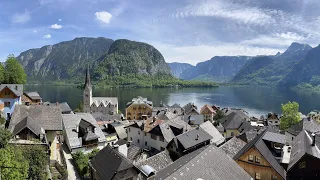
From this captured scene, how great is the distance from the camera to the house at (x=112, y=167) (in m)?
26.9

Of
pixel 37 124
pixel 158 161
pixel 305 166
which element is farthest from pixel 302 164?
pixel 37 124

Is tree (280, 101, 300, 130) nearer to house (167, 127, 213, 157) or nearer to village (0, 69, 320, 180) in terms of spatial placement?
village (0, 69, 320, 180)

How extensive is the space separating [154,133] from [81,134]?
1206cm

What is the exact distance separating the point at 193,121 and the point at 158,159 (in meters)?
35.4

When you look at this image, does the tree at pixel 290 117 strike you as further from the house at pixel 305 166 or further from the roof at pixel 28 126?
the roof at pixel 28 126

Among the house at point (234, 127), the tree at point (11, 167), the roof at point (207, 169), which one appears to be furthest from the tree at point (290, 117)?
the tree at point (11, 167)

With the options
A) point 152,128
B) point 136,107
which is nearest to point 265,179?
point 152,128

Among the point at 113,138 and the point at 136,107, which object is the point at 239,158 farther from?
the point at 136,107

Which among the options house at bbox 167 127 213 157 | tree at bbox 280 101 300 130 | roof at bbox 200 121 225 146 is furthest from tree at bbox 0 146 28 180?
tree at bbox 280 101 300 130

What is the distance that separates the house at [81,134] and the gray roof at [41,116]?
4962 millimetres

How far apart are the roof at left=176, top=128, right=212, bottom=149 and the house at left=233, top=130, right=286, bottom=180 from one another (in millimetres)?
9822

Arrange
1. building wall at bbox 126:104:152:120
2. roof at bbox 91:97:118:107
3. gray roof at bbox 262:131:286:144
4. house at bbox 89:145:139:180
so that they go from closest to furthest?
house at bbox 89:145:139:180
gray roof at bbox 262:131:286:144
building wall at bbox 126:104:152:120
roof at bbox 91:97:118:107

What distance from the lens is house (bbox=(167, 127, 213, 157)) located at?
125ft

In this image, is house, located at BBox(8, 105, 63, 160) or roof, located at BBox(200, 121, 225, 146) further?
roof, located at BBox(200, 121, 225, 146)
